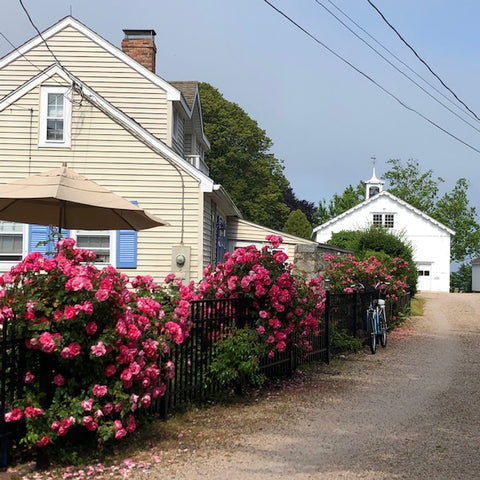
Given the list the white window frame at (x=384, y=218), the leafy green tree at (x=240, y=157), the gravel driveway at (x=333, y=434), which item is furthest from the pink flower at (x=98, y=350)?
the white window frame at (x=384, y=218)

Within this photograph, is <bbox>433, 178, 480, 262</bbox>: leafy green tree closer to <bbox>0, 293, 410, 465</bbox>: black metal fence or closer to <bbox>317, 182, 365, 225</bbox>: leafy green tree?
<bbox>317, 182, 365, 225</bbox>: leafy green tree

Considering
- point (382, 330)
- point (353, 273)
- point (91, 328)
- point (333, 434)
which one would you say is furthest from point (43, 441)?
point (353, 273)

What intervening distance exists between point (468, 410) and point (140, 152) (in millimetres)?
10909

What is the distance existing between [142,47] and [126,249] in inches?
303

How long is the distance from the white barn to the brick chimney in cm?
3255

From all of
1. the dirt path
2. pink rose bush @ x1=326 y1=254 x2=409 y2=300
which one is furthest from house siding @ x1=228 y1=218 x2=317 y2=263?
the dirt path

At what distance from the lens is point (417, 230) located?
52906mm

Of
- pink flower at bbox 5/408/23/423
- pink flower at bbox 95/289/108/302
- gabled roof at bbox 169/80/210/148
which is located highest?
gabled roof at bbox 169/80/210/148

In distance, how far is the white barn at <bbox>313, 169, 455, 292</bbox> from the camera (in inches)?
2071

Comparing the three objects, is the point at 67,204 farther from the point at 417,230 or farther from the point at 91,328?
the point at 417,230

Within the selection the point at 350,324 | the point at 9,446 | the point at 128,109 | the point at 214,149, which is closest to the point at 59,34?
the point at 128,109

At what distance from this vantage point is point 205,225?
1745cm

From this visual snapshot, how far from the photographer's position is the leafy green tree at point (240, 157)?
162ft

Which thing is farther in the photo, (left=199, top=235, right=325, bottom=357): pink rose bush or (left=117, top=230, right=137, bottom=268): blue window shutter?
(left=117, top=230, right=137, bottom=268): blue window shutter
